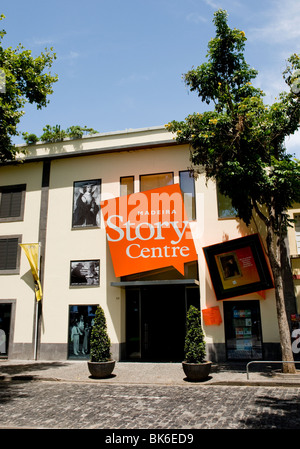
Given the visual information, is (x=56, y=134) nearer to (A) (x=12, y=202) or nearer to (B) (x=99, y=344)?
(A) (x=12, y=202)

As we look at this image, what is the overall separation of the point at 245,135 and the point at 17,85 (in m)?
10.1

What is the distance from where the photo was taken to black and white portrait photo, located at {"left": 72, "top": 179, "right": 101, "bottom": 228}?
1816 centimetres

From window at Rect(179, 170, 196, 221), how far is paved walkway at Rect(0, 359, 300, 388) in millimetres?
6829

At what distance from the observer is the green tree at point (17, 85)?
47.0 feet

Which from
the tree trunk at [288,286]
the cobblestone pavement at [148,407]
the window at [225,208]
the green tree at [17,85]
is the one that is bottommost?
the cobblestone pavement at [148,407]

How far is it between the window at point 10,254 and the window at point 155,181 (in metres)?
7.21

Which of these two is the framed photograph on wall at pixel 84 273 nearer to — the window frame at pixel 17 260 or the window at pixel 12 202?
the window frame at pixel 17 260

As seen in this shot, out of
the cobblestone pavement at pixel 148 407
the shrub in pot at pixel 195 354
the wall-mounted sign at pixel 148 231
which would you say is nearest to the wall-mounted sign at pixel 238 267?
the wall-mounted sign at pixel 148 231

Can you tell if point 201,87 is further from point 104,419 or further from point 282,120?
point 104,419

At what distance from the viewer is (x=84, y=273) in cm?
1756

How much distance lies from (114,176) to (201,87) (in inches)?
251

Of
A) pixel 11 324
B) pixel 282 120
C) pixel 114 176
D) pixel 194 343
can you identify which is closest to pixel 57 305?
pixel 11 324

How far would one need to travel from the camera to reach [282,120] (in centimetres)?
1273

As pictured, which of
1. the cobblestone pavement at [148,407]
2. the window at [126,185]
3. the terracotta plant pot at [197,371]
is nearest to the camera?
the cobblestone pavement at [148,407]
